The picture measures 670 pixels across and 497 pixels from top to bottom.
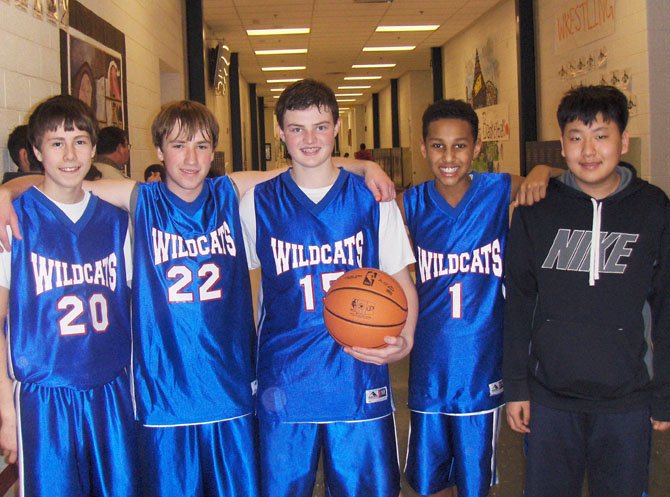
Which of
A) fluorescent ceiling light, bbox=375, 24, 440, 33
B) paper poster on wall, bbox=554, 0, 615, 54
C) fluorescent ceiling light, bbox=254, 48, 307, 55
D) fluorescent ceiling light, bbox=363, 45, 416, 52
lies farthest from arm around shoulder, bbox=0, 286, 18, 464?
fluorescent ceiling light, bbox=363, 45, 416, 52

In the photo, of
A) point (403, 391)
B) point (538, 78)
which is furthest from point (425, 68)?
point (403, 391)

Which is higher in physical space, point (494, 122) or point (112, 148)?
point (494, 122)

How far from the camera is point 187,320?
201 cm

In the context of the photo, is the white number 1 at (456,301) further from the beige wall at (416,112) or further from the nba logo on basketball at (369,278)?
the beige wall at (416,112)

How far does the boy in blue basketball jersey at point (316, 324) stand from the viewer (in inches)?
79.0

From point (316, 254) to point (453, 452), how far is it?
84cm

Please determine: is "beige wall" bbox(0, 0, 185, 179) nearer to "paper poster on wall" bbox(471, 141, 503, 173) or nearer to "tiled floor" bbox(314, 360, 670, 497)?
"tiled floor" bbox(314, 360, 670, 497)

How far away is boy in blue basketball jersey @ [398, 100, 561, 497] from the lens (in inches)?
87.6

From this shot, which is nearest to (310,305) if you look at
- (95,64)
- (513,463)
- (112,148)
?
(513,463)

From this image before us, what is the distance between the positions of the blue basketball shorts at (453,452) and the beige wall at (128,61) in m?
2.66

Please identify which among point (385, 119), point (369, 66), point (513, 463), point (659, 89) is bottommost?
point (513, 463)

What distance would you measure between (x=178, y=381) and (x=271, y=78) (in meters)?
18.1

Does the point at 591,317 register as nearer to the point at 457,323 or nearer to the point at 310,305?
the point at 457,323

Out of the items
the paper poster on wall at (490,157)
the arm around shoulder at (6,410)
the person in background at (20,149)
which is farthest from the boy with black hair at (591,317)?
the paper poster on wall at (490,157)
